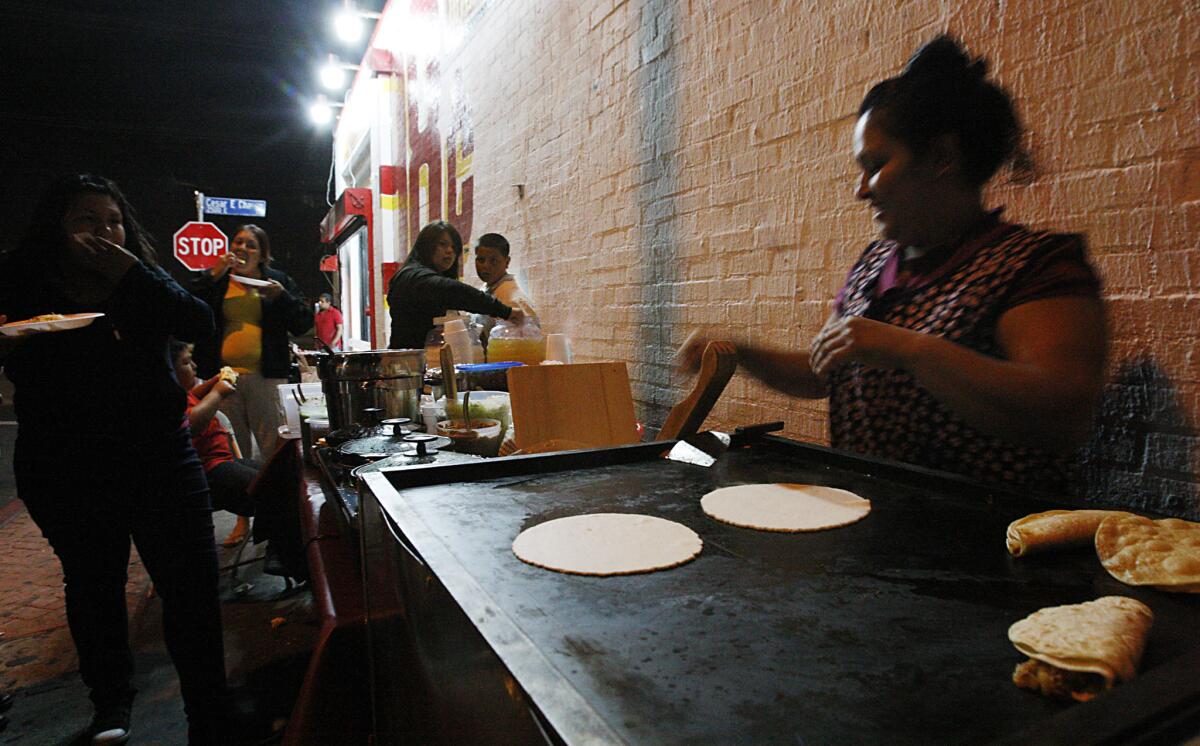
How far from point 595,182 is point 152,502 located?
2.45m

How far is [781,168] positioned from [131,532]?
92.7 inches

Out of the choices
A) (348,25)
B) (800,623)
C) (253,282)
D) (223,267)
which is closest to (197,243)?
(348,25)

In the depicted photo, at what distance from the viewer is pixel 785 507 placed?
4.00 feet

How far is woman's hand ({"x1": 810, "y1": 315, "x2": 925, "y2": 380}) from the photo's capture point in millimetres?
1183

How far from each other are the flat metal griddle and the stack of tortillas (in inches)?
0.9

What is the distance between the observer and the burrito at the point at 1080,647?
60 cm

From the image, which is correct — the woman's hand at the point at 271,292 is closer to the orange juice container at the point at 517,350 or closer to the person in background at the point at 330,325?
the orange juice container at the point at 517,350

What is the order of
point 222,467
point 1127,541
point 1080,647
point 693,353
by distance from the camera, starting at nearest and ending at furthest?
point 1080,647
point 1127,541
point 693,353
point 222,467

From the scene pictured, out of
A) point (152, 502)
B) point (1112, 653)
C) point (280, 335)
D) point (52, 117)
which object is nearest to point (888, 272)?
point (1112, 653)

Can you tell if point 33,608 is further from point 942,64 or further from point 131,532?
point 942,64

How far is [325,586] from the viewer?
147 centimetres

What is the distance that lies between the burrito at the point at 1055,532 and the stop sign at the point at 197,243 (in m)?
14.3

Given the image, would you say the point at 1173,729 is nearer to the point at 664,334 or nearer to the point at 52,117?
the point at 664,334

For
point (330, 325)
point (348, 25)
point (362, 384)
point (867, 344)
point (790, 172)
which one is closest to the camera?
point (867, 344)
